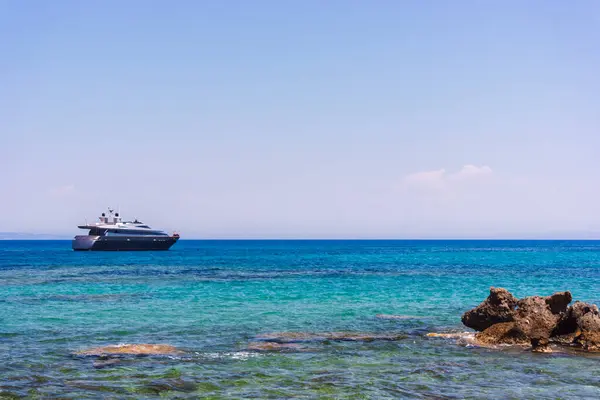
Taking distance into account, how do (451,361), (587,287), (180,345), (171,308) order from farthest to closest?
(587,287) < (171,308) < (180,345) < (451,361)

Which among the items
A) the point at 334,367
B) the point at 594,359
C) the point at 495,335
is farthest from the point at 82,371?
the point at 594,359

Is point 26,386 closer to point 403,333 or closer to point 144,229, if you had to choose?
point 403,333

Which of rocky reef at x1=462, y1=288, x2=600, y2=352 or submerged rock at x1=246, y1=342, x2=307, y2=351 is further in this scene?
rocky reef at x1=462, y1=288, x2=600, y2=352

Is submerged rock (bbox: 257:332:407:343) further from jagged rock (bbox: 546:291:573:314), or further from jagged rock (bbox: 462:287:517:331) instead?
jagged rock (bbox: 546:291:573:314)

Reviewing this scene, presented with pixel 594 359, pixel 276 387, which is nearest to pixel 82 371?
pixel 276 387

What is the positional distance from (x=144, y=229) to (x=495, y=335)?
127836 mm

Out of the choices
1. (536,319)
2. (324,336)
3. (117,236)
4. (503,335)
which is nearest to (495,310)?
(503,335)

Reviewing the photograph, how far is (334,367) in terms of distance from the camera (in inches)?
739

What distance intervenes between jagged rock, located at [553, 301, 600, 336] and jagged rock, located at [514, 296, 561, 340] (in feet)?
1.29

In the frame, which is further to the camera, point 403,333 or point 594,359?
point 403,333

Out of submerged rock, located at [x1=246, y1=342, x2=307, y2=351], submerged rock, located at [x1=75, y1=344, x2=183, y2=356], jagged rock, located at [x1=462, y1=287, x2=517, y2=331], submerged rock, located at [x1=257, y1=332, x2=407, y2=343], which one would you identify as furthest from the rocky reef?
submerged rock, located at [x1=75, y1=344, x2=183, y2=356]

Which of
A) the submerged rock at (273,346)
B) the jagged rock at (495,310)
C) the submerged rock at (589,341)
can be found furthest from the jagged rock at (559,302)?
the submerged rock at (273,346)

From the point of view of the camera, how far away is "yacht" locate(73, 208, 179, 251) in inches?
5364

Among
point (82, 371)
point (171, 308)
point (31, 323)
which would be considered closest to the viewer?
point (82, 371)
